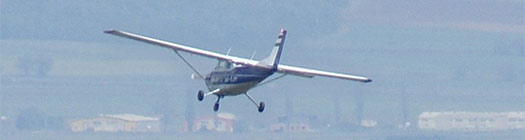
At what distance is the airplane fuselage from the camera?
3819 inches

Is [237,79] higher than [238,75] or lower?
lower

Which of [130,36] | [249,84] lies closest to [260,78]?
[249,84]

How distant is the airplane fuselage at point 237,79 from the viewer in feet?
318

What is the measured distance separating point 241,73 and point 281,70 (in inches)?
83.6

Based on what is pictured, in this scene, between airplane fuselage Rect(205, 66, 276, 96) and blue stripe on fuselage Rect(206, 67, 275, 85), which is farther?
airplane fuselage Rect(205, 66, 276, 96)

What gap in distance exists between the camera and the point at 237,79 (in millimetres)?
98188

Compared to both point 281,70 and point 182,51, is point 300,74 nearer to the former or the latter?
point 281,70

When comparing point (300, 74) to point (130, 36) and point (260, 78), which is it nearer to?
point (260, 78)

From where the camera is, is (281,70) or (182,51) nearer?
(281,70)

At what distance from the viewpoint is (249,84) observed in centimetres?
9762

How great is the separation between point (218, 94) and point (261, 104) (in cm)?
276

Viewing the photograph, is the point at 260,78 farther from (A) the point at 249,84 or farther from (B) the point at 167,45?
(B) the point at 167,45

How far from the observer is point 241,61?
324 ft

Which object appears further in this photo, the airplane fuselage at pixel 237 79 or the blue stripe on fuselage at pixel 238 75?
the airplane fuselage at pixel 237 79
